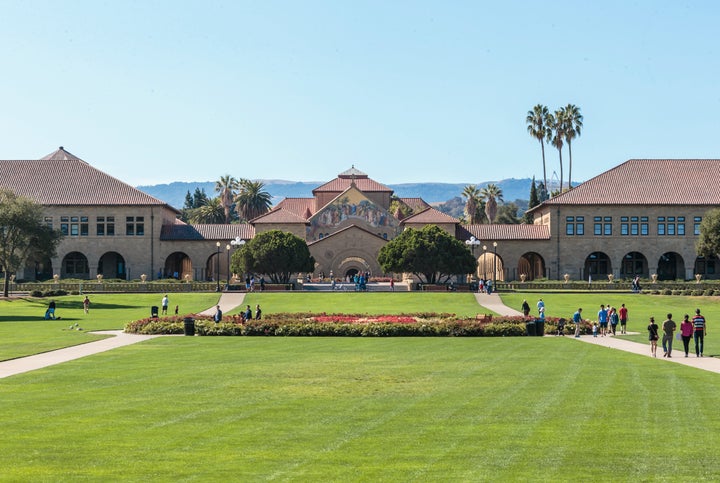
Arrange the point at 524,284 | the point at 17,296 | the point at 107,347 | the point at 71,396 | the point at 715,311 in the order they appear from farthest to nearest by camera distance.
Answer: the point at 524,284, the point at 17,296, the point at 715,311, the point at 107,347, the point at 71,396

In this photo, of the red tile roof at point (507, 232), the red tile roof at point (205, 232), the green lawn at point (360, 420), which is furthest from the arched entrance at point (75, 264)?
the green lawn at point (360, 420)

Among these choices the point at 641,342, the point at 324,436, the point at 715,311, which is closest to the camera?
the point at 324,436

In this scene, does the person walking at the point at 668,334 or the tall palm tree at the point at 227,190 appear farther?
the tall palm tree at the point at 227,190

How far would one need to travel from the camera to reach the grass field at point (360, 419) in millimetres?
13234

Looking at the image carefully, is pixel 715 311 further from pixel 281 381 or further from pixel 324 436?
pixel 324 436

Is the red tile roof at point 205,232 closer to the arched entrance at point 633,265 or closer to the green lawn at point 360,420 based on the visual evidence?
the arched entrance at point 633,265

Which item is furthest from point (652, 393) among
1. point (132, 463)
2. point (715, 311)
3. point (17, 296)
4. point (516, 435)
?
point (17, 296)

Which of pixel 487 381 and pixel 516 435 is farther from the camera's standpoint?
pixel 487 381

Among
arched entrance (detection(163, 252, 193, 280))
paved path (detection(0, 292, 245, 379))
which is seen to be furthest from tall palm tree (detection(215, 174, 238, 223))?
paved path (detection(0, 292, 245, 379))

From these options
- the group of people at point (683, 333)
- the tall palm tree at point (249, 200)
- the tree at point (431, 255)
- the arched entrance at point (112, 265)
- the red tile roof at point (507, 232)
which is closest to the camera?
the group of people at point (683, 333)

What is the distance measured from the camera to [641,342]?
35375 millimetres

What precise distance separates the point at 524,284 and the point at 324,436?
2450 inches

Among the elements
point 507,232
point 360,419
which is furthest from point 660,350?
point 507,232

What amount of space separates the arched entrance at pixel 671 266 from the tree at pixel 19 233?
2122 inches
